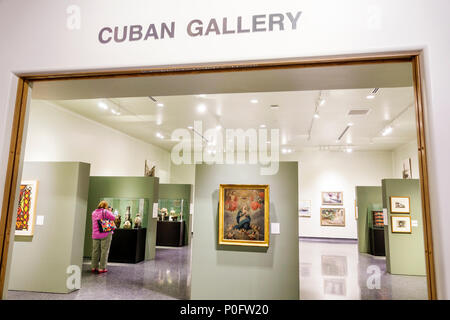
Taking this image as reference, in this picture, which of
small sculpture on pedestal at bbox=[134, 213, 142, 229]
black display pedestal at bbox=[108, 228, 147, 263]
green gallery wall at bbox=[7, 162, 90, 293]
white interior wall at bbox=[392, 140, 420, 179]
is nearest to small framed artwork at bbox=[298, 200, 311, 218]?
white interior wall at bbox=[392, 140, 420, 179]

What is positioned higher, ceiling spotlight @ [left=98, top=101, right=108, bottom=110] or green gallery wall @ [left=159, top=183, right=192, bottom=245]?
ceiling spotlight @ [left=98, top=101, right=108, bottom=110]

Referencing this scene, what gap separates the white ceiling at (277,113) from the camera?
24.3 feet

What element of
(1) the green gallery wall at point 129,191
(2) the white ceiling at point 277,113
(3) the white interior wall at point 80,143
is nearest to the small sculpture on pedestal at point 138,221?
(1) the green gallery wall at point 129,191

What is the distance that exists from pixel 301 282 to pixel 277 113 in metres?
4.78

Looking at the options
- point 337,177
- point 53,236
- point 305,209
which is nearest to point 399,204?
point 337,177

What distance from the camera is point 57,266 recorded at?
576 cm

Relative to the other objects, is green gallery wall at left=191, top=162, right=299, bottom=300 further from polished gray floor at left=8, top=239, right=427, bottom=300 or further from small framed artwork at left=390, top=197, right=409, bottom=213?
small framed artwork at left=390, top=197, right=409, bottom=213

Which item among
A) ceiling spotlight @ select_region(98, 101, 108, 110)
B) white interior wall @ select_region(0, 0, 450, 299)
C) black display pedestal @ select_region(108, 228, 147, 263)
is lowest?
black display pedestal @ select_region(108, 228, 147, 263)

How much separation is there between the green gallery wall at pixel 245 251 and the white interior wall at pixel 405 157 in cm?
930

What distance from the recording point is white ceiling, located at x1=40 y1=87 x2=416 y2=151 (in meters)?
7.42

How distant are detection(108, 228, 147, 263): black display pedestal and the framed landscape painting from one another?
4.33 m

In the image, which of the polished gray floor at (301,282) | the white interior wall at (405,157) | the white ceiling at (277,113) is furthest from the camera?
the white interior wall at (405,157)

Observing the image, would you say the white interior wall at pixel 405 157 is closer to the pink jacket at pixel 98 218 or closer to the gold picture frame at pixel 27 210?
the pink jacket at pixel 98 218
